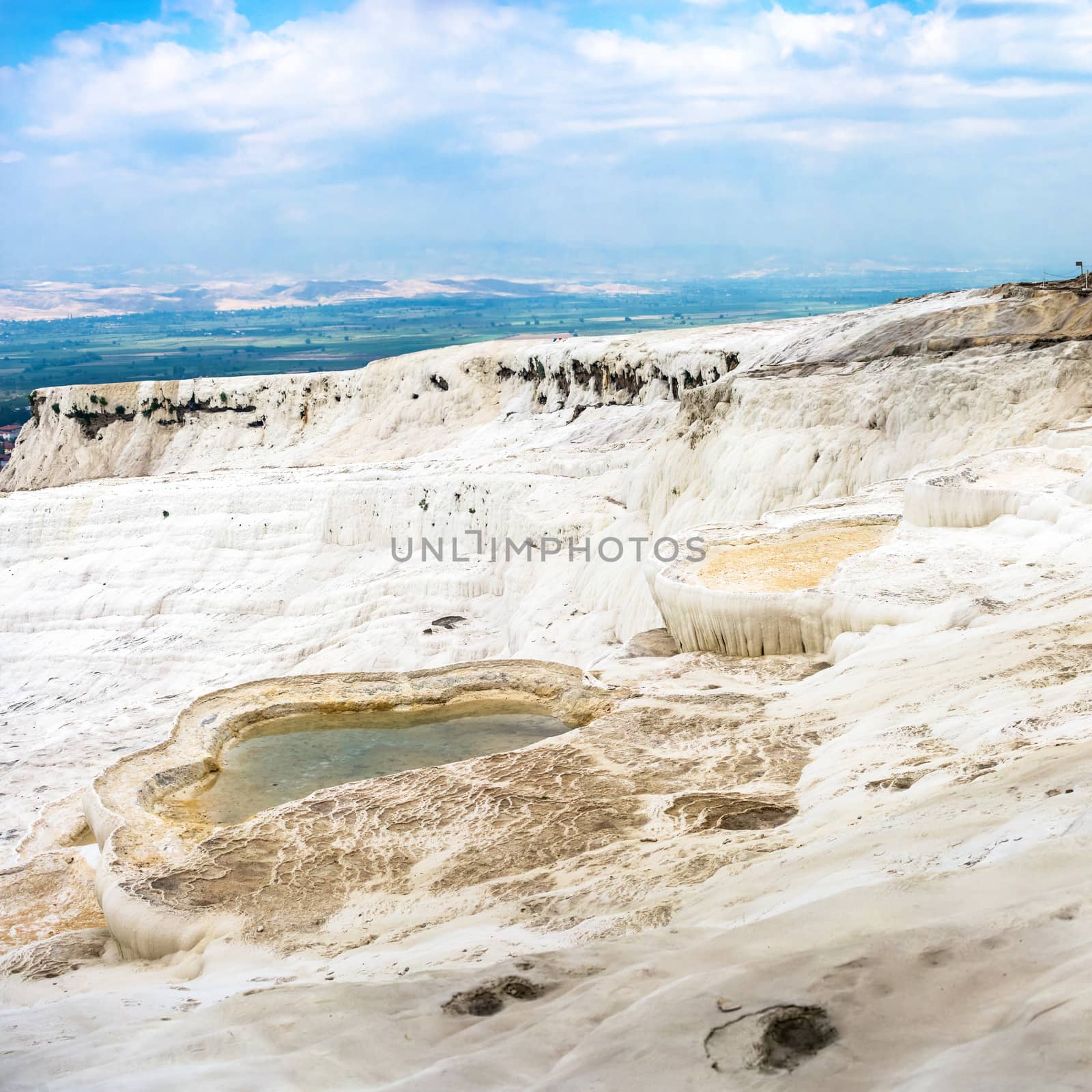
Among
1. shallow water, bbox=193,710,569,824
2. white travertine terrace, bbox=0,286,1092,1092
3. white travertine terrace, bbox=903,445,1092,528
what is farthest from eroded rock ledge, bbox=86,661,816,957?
white travertine terrace, bbox=903,445,1092,528

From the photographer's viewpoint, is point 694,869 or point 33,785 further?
point 33,785

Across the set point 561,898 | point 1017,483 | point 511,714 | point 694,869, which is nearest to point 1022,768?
point 694,869

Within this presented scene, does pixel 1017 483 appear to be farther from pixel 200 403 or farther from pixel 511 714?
pixel 200 403

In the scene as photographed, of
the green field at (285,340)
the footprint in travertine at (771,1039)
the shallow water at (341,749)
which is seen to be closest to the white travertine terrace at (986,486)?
the shallow water at (341,749)

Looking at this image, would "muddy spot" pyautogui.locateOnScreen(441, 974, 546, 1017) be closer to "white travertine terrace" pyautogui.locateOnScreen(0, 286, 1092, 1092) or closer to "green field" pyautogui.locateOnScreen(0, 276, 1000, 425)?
"white travertine terrace" pyautogui.locateOnScreen(0, 286, 1092, 1092)

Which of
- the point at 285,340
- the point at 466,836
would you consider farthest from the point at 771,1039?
the point at 285,340
